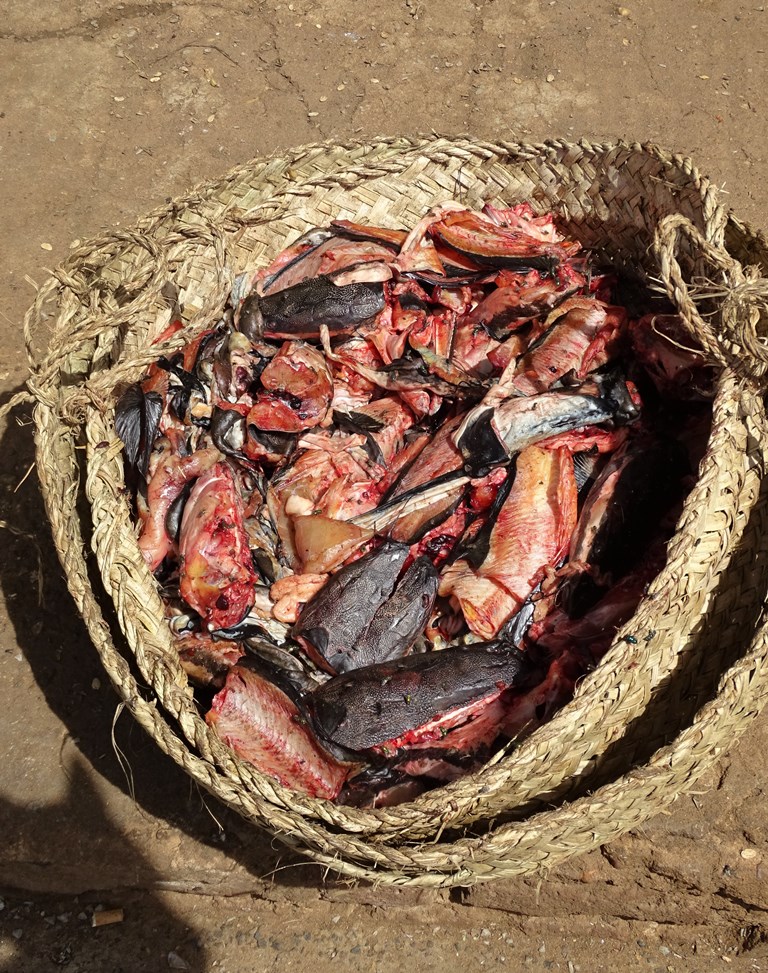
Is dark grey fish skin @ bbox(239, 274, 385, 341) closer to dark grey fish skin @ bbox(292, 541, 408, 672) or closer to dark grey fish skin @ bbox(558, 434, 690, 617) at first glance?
dark grey fish skin @ bbox(292, 541, 408, 672)

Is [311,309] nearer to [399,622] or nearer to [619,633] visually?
[399,622]

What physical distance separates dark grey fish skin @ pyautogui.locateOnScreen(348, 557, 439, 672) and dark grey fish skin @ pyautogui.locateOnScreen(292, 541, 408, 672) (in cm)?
2

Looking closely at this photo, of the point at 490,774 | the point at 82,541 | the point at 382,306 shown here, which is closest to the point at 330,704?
the point at 490,774

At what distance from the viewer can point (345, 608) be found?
273 cm

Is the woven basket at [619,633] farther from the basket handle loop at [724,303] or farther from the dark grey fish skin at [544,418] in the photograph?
the dark grey fish skin at [544,418]

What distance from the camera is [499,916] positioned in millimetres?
2936

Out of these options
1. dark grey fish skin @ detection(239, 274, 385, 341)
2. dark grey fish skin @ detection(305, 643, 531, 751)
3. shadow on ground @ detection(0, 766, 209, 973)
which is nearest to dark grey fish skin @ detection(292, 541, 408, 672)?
dark grey fish skin @ detection(305, 643, 531, 751)

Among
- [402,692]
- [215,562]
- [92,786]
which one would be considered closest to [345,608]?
[402,692]

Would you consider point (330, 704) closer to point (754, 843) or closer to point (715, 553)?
point (715, 553)

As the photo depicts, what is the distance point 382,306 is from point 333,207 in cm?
53

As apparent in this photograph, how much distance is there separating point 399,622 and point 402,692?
0.85 feet

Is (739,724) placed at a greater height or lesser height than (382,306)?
lesser

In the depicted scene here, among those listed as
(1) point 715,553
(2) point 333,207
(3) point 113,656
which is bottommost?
(3) point 113,656

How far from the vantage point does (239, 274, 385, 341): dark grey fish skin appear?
10.1 ft
